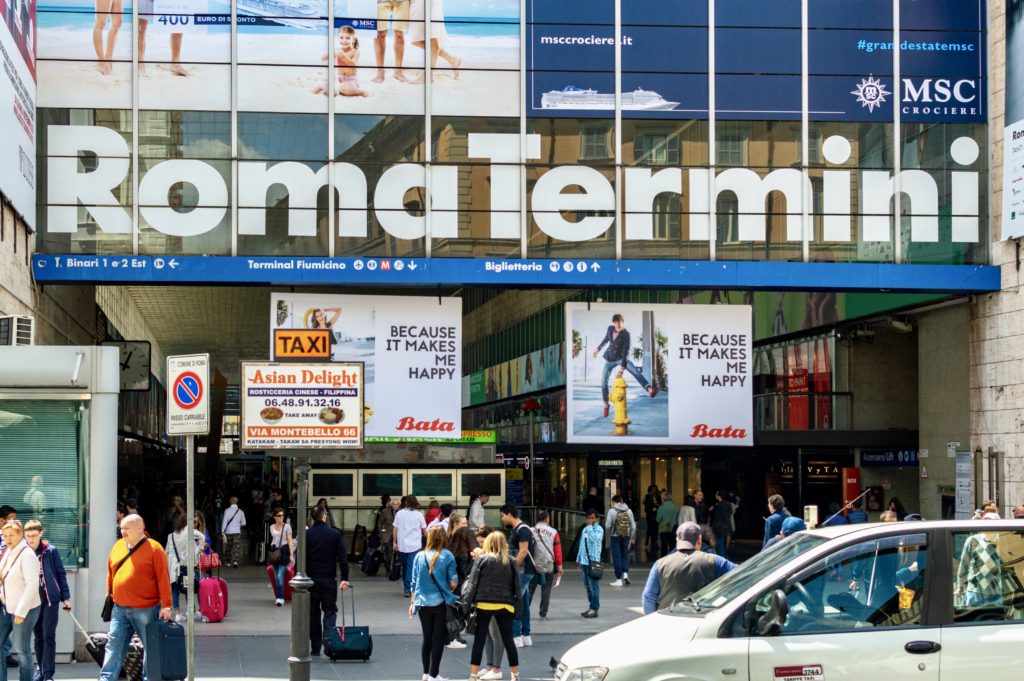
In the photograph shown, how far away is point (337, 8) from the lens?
24125 millimetres

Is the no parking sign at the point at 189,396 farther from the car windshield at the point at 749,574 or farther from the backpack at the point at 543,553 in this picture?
the backpack at the point at 543,553

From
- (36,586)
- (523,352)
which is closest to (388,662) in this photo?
(36,586)

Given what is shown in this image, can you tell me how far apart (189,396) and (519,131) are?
13.5 m

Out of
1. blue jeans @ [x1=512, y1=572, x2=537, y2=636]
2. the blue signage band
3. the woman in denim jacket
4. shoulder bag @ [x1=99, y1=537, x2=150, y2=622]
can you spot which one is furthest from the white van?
the blue signage band

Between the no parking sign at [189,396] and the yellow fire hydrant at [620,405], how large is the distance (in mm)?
13464

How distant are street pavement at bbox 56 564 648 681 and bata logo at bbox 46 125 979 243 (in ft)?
20.4

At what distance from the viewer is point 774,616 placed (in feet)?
28.1

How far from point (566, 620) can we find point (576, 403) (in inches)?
218

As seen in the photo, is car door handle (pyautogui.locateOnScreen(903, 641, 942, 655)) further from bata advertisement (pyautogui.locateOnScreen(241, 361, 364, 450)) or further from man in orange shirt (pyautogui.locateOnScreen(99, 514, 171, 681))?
man in orange shirt (pyautogui.locateOnScreen(99, 514, 171, 681))

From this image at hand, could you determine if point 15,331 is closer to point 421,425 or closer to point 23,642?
point 23,642

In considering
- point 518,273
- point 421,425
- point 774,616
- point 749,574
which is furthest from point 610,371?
point 774,616

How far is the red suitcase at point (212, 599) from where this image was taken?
18.7m

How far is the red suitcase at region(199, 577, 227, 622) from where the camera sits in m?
18.7

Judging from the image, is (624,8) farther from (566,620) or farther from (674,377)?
(566,620)
